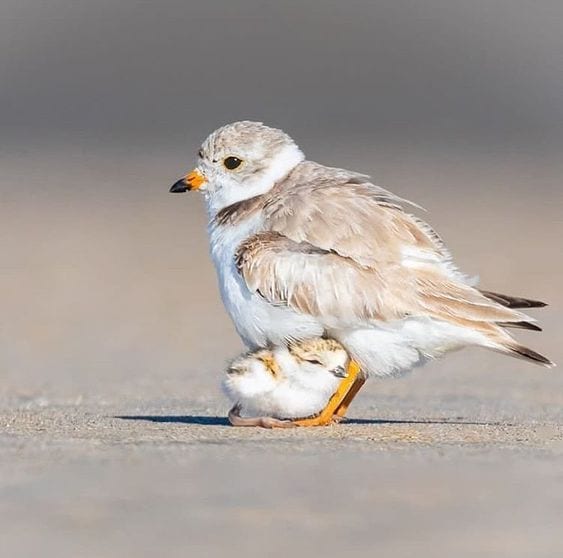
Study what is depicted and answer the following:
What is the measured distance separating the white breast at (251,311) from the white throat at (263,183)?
1.01ft

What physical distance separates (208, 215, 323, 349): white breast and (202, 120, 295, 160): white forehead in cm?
45

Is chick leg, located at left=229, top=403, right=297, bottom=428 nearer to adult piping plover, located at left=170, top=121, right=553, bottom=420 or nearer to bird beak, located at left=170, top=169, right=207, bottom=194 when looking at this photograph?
adult piping plover, located at left=170, top=121, right=553, bottom=420

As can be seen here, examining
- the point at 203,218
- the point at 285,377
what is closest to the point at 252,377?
the point at 285,377

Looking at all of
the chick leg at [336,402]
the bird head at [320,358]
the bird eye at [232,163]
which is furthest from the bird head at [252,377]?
the bird eye at [232,163]

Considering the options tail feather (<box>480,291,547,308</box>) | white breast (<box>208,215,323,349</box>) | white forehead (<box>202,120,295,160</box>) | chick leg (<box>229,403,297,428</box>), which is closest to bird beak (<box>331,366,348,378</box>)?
white breast (<box>208,215,323,349</box>)

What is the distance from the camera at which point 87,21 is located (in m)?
27.6

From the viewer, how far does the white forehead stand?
7.45 meters

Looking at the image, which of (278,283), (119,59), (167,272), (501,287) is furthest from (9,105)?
(278,283)

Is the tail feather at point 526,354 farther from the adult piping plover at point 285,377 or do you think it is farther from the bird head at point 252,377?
the bird head at point 252,377

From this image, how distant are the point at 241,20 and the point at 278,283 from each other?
22427 millimetres

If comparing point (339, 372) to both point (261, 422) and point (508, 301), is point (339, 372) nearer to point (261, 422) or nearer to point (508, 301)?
point (261, 422)

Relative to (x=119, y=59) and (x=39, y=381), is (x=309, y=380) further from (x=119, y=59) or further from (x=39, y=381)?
(x=119, y=59)

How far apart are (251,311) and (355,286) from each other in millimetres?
445

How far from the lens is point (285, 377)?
22.6ft
